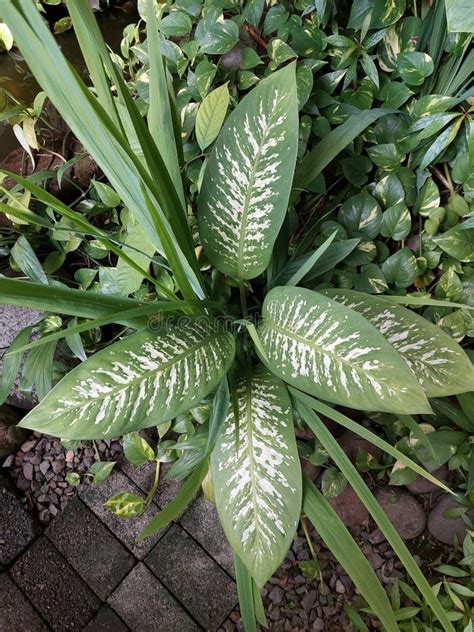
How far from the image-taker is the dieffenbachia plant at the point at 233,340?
625 millimetres

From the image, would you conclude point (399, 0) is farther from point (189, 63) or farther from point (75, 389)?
point (75, 389)

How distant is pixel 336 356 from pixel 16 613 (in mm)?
1045

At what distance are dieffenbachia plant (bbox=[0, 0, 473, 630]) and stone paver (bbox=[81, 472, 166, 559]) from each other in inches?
16.9

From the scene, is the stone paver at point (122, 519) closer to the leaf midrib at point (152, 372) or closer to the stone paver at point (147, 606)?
the stone paver at point (147, 606)

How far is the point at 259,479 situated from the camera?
77 centimetres

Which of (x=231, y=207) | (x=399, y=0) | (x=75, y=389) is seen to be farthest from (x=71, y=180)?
(x=399, y=0)

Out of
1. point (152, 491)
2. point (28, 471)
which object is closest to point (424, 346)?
point (152, 491)

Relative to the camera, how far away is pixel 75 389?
639 mm

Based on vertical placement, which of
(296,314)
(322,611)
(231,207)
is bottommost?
(322,611)

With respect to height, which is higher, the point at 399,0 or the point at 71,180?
the point at 399,0

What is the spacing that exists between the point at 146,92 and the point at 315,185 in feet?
1.45

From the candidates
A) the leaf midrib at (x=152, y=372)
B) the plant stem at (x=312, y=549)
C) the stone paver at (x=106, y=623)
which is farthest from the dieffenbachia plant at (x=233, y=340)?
the stone paver at (x=106, y=623)

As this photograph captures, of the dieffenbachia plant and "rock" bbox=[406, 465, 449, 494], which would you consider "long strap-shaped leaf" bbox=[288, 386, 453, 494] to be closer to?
the dieffenbachia plant

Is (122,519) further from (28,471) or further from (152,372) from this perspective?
(152,372)
